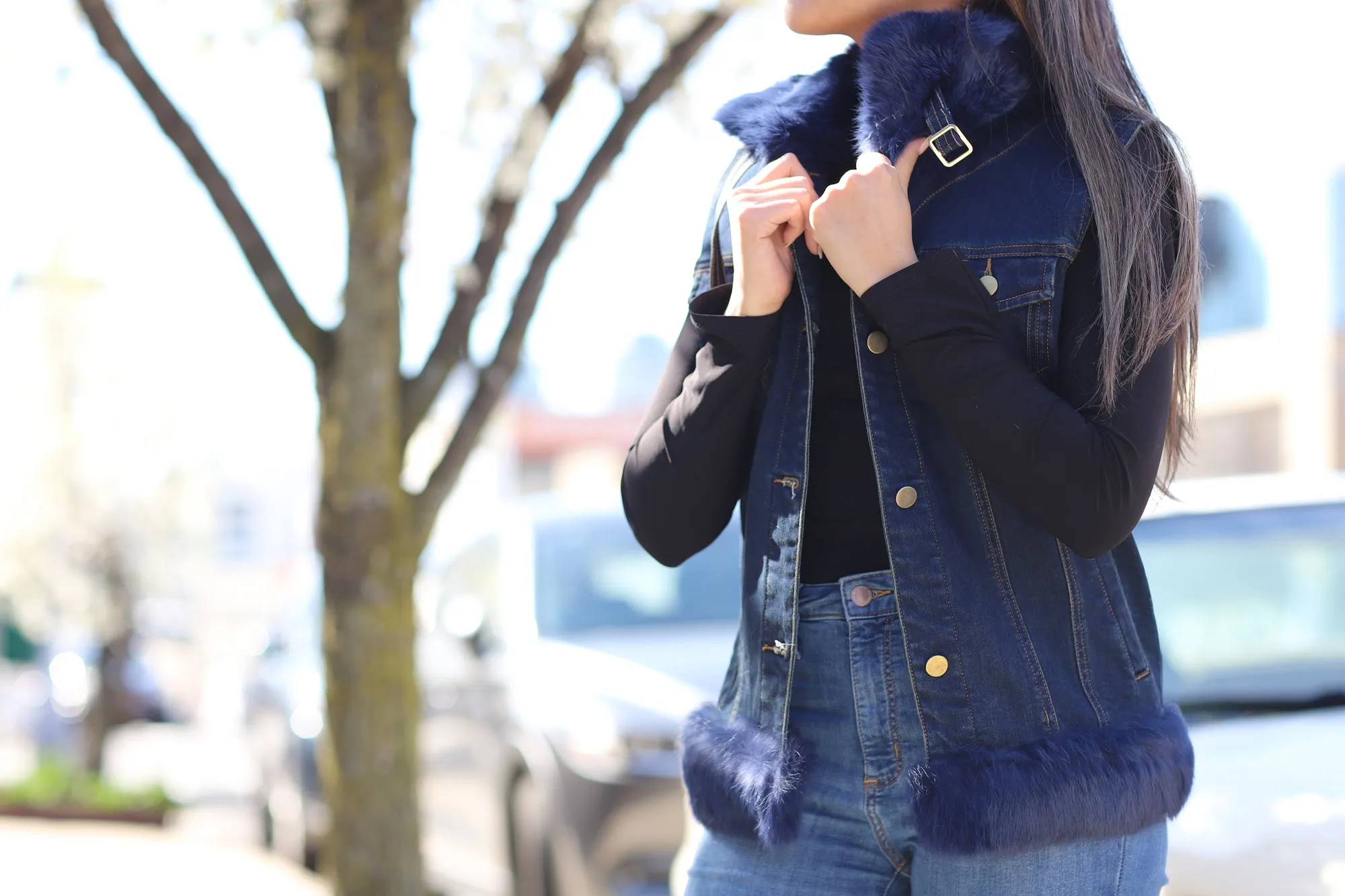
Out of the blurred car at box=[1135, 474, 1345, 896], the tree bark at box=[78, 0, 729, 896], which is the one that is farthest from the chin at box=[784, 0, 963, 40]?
the tree bark at box=[78, 0, 729, 896]

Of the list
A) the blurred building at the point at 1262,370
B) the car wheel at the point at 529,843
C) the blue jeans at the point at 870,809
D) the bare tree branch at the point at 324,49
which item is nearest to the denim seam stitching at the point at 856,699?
the blue jeans at the point at 870,809

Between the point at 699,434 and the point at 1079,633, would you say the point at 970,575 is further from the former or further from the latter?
the point at 699,434

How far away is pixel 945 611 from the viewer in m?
1.59


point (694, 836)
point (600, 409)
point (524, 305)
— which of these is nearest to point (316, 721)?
point (524, 305)

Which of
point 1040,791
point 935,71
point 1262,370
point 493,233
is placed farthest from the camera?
point 1262,370

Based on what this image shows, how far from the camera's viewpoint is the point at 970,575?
5.25 ft

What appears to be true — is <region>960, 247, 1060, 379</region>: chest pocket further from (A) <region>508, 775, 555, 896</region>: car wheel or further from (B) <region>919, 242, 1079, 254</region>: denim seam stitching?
(A) <region>508, 775, 555, 896</region>: car wheel

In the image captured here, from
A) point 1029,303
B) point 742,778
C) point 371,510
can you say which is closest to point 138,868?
point 371,510

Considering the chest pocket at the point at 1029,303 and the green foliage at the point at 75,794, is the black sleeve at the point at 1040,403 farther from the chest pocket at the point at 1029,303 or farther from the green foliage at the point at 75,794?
the green foliage at the point at 75,794

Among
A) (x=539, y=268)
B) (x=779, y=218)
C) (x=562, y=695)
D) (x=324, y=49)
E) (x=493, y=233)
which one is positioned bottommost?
(x=562, y=695)

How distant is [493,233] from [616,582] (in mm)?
1789

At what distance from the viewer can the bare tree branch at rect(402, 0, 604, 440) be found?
4078 millimetres

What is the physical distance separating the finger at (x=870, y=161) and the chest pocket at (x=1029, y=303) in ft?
0.51

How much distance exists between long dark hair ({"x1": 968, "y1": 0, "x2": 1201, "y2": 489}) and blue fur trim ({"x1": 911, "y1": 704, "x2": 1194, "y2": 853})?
36 cm
